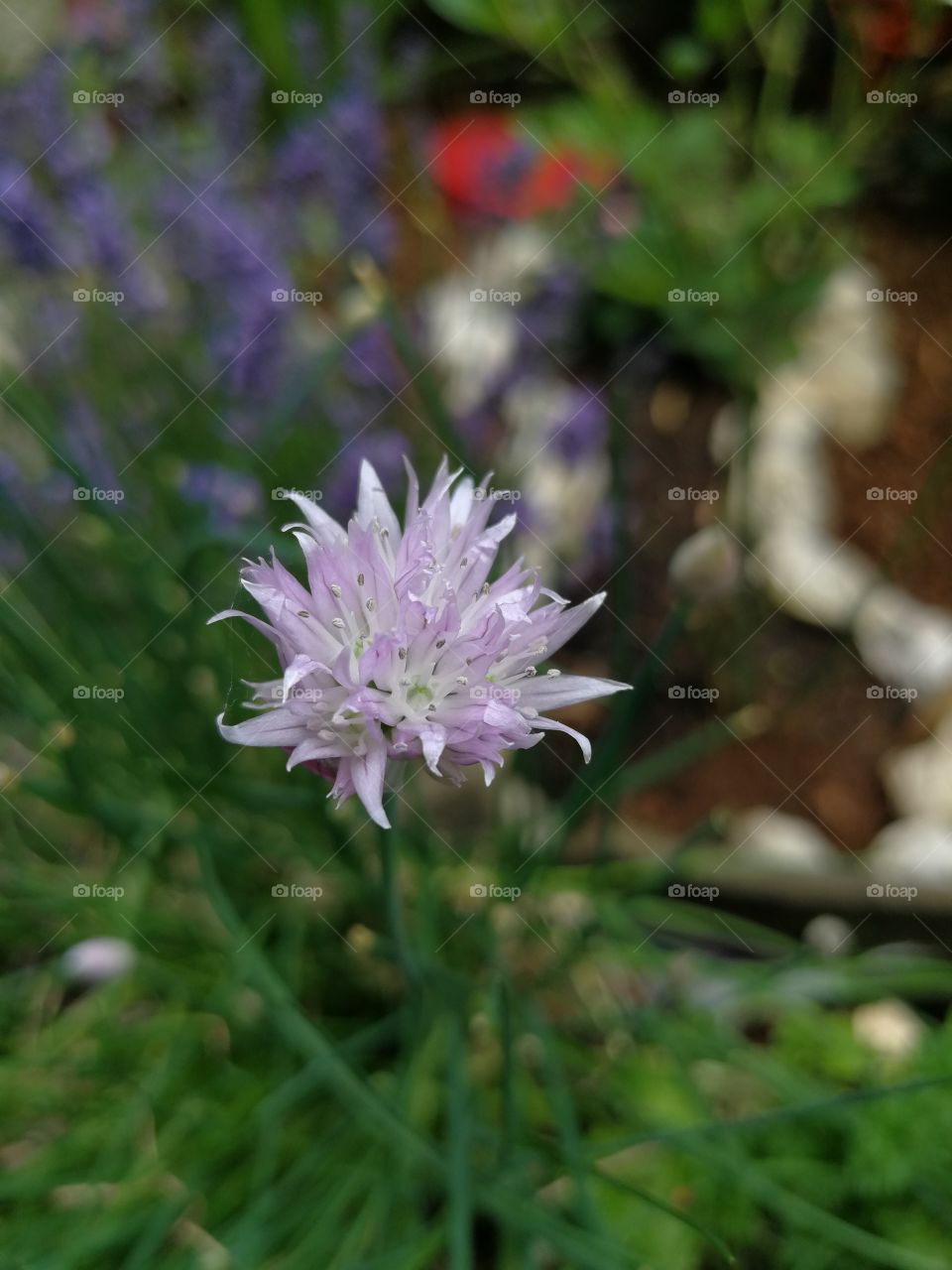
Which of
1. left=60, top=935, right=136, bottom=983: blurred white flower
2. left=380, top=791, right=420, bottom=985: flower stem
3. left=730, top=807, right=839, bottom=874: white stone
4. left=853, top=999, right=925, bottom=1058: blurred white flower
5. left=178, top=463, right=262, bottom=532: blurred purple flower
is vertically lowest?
left=853, top=999, right=925, bottom=1058: blurred white flower

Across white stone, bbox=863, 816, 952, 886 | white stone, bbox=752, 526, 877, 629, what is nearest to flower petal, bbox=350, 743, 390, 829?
white stone, bbox=863, 816, 952, 886

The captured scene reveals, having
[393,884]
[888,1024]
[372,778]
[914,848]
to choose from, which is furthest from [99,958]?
[914,848]

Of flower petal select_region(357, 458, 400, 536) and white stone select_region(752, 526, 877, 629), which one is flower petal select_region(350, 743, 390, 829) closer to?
flower petal select_region(357, 458, 400, 536)

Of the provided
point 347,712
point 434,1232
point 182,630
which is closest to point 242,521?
point 182,630

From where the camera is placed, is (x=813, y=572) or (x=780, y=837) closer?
(x=780, y=837)

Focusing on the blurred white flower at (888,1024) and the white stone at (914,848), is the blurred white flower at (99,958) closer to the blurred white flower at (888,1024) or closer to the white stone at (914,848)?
the blurred white flower at (888,1024)

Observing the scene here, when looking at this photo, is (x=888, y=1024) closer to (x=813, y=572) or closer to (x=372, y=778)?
(x=813, y=572)

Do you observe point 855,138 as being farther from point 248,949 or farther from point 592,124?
point 248,949

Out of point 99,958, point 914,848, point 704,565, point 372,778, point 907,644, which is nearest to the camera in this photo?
point 372,778

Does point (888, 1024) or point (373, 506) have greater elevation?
point (373, 506)
